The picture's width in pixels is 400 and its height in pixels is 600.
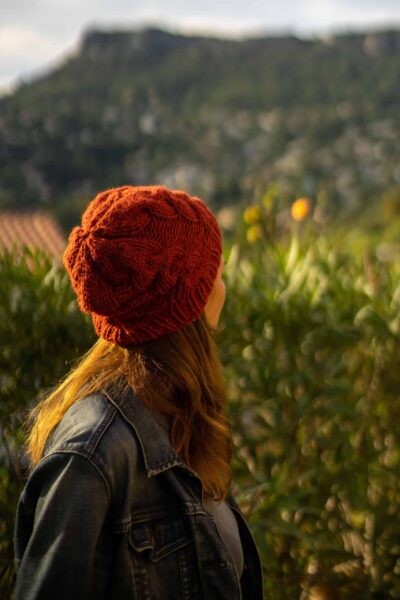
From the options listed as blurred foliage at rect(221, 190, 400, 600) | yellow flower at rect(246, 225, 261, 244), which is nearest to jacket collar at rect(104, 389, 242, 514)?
blurred foliage at rect(221, 190, 400, 600)

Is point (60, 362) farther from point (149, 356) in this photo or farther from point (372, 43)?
point (372, 43)

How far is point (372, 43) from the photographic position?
53.5m

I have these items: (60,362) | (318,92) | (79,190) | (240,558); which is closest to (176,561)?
(240,558)

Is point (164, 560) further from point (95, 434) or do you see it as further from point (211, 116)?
point (211, 116)

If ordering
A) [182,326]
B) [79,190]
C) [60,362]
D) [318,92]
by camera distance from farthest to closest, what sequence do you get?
1. [318,92]
2. [79,190]
3. [60,362]
4. [182,326]

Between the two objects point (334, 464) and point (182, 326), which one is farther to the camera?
point (334, 464)

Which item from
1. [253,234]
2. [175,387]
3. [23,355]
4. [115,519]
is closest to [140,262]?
[175,387]

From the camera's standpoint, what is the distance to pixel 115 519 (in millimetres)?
1177

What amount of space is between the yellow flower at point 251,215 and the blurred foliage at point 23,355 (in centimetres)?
154

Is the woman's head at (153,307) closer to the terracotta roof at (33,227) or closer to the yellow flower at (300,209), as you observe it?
the yellow flower at (300,209)

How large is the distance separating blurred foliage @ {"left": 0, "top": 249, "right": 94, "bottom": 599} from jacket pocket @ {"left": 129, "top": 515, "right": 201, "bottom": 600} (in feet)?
2.73

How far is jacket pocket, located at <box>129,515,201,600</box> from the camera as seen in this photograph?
119 cm

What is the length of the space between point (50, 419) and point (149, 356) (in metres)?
0.21

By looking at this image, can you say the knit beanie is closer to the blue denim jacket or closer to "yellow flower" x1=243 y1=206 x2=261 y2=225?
the blue denim jacket
